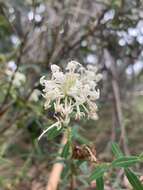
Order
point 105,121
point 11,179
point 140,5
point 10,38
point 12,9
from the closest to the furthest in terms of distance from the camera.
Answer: point 140,5
point 11,179
point 12,9
point 105,121
point 10,38

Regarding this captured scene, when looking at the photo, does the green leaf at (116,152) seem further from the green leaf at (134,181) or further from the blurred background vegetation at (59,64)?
the blurred background vegetation at (59,64)

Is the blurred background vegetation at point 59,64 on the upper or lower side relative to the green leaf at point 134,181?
upper

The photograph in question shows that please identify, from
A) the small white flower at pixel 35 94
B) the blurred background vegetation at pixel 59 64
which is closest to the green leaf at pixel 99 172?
the blurred background vegetation at pixel 59 64

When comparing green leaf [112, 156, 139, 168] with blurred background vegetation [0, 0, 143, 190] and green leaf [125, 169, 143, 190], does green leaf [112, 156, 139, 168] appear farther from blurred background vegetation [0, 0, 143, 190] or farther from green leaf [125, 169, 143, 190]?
blurred background vegetation [0, 0, 143, 190]

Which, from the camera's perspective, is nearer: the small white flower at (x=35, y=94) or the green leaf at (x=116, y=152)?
the green leaf at (x=116, y=152)

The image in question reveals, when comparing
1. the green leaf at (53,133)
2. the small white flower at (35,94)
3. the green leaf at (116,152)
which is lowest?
the green leaf at (116,152)

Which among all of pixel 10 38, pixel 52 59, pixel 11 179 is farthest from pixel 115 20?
pixel 10 38

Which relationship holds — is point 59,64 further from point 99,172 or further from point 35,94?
point 99,172

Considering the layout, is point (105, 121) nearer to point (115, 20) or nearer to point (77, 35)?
point (77, 35)

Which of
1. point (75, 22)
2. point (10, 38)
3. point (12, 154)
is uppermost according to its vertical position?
point (10, 38)
